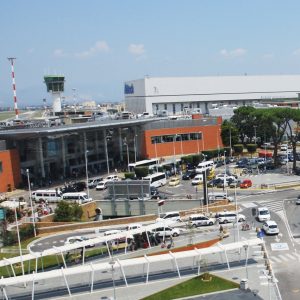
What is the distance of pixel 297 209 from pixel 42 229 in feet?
66.9

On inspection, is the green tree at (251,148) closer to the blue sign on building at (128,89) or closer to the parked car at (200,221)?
the parked car at (200,221)

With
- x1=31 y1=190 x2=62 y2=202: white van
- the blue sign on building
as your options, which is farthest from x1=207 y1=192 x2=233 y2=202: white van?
the blue sign on building

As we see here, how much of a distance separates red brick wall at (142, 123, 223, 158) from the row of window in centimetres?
43

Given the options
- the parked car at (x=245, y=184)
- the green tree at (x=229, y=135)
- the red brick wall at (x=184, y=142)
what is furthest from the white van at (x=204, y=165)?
the green tree at (x=229, y=135)

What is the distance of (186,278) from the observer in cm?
2503

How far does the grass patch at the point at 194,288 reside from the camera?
22.8 meters

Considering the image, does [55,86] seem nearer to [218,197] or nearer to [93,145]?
[93,145]

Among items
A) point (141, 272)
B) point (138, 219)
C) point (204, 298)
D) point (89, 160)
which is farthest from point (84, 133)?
point (204, 298)

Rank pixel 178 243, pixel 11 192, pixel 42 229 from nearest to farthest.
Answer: pixel 178 243, pixel 42 229, pixel 11 192

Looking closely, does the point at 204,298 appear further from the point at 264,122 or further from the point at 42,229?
the point at 264,122

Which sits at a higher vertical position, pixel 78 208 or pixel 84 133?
pixel 84 133

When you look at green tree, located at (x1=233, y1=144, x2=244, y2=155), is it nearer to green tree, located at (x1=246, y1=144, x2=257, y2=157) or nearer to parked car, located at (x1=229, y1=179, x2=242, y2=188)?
green tree, located at (x1=246, y1=144, x2=257, y2=157)

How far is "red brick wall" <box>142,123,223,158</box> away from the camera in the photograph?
6931 centimetres

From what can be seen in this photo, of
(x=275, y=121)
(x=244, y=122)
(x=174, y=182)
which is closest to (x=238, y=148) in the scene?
(x=244, y=122)
